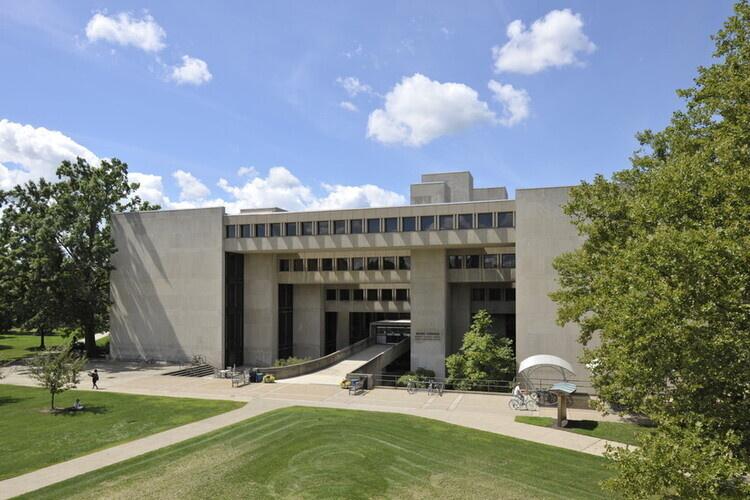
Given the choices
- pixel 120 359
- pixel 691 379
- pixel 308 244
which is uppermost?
pixel 308 244

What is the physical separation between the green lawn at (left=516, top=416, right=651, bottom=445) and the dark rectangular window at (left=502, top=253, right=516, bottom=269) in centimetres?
1756

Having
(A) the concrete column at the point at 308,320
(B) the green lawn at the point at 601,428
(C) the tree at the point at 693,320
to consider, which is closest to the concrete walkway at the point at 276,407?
(B) the green lawn at the point at 601,428

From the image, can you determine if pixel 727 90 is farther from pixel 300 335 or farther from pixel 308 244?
pixel 300 335

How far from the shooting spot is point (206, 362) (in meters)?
44.9

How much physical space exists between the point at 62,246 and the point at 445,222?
35485mm

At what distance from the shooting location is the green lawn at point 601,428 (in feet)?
77.3

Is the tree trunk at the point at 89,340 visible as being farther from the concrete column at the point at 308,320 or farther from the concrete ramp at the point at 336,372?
the concrete ramp at the point at 336,372

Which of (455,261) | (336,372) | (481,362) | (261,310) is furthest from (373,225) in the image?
(261,310)

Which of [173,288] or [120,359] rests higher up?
[173,288]

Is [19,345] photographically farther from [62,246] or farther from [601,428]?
[601,428]

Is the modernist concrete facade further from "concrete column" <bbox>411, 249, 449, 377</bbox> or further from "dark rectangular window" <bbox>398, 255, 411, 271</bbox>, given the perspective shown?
"dark rectangular window" <bbox>398, 255, 411, 271</bbox>

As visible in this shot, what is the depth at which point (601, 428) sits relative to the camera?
24906 mm

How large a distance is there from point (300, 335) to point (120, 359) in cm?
1720

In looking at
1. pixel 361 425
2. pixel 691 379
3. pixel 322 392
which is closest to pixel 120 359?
pixel 322 392
